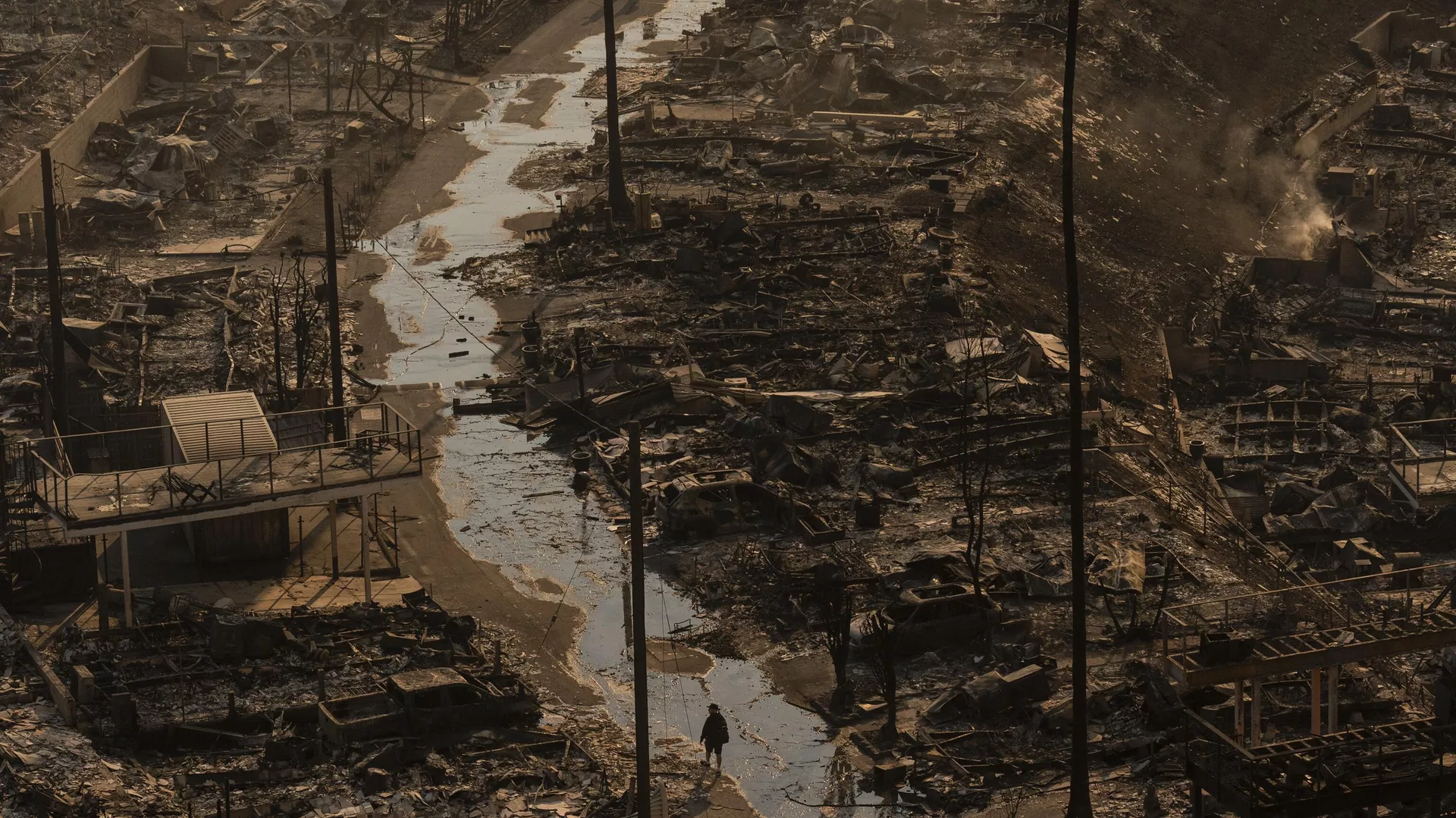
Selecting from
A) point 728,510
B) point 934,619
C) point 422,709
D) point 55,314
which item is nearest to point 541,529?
point 728,510

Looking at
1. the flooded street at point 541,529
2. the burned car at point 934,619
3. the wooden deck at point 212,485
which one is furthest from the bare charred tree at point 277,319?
the burned car at point 934,619

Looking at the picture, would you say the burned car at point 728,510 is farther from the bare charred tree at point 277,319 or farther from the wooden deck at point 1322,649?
the wooden deck at point 1322,649

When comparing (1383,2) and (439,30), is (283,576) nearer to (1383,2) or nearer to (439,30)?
(439,30)

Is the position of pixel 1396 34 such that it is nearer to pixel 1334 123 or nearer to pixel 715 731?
pixel 1334 123

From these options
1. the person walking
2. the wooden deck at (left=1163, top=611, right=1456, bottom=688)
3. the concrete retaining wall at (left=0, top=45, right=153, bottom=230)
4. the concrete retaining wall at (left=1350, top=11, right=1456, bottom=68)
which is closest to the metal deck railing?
the person walking

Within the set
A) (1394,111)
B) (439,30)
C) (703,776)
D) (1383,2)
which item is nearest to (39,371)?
(703,776)

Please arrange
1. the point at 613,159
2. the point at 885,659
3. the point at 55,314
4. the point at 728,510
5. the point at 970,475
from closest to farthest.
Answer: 1. the point at 885,659
2. the point at 728,510
3. the point at 55,314
4. the point at 970,475
5. the point at 613,159
